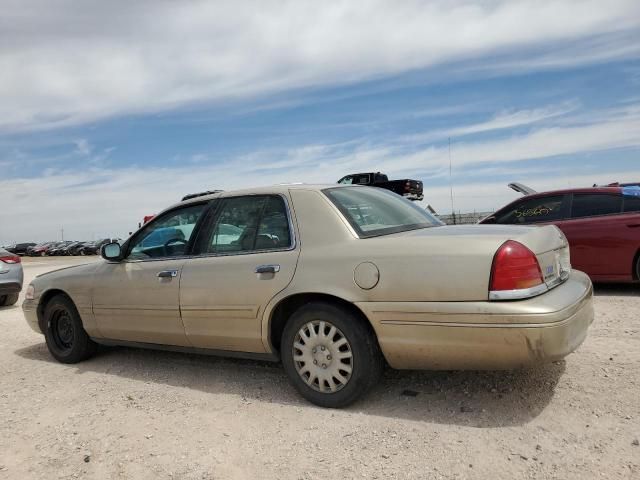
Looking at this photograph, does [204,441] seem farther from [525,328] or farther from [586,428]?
[586,428]

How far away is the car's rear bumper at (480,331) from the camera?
2.95 meters

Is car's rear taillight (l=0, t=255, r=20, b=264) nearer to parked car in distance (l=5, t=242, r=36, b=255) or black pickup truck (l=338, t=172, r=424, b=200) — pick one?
black pickup truck (l=338, t=172, r=424, b=200)

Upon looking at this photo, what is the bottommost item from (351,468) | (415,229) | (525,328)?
(351,468)

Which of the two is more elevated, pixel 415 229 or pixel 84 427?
pixel 415 229

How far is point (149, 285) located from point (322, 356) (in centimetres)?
174

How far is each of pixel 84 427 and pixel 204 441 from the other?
93 centimetres

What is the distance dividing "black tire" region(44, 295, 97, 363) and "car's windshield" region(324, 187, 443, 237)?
9.56ft

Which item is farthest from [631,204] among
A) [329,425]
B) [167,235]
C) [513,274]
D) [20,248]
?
[20,248]

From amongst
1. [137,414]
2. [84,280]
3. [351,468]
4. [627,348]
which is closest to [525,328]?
[351,468]

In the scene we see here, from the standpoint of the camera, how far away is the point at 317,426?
331 cm

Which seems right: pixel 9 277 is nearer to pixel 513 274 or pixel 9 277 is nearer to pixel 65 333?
pixel 65 333

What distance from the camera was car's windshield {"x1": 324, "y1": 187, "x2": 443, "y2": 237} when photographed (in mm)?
3723

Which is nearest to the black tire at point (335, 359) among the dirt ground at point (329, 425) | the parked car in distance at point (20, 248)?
the dirt ground at point (329, 425)

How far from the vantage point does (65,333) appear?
5.36 m
